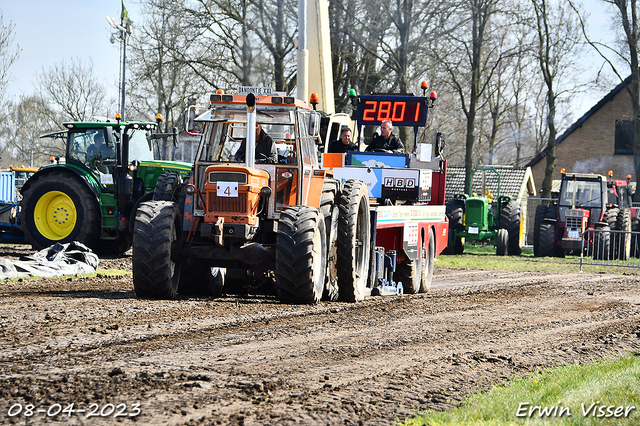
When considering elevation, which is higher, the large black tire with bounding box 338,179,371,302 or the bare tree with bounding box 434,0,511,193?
the bare tree with bounding box 434,0,511,193

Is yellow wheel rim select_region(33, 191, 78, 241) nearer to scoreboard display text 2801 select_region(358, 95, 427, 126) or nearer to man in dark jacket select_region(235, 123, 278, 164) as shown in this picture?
scoreboard display text 2801 select_region(358, 95, 427, 126)

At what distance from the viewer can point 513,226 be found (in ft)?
81.6

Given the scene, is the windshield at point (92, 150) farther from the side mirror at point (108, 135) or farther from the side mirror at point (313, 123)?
the side mirror at point (313, 123)

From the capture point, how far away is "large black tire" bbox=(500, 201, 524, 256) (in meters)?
24.8

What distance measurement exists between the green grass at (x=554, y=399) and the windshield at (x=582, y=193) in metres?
19.0

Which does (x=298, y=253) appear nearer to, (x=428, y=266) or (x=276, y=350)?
(x=276, y=350)

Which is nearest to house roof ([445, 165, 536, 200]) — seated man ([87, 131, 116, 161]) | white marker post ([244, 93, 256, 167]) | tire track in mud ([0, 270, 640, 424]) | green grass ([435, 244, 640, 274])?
green grass ([435, 244, 640, 274])

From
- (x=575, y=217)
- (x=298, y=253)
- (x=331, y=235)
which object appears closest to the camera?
(x=298, y=253)

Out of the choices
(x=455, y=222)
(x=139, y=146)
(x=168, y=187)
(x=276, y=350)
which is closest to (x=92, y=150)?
(x=139, y=146)

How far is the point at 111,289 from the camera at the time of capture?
35.8ft

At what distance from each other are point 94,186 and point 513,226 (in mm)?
13721

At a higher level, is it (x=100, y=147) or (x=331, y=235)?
(x=100, y=147)

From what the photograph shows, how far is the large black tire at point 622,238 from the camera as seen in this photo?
21.7 m

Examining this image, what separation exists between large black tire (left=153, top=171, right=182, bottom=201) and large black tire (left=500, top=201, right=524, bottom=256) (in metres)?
16.5
